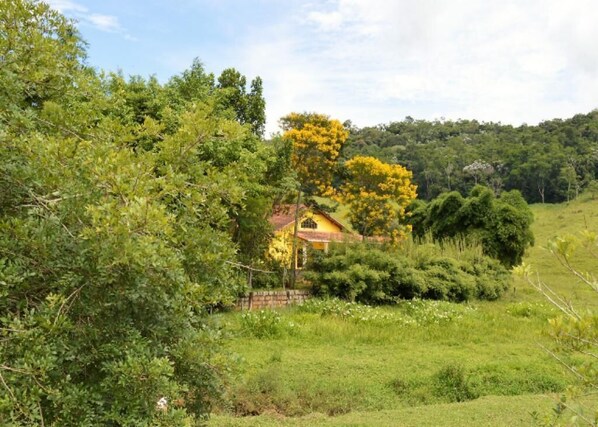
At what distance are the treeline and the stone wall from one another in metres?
26.0

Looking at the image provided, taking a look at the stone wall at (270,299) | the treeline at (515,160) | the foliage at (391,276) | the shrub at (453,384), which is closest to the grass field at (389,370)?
the shrub at (453,384)

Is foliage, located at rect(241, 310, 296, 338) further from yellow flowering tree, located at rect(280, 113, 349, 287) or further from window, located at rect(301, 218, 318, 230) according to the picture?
window, located at rect(301, 218, 318, 230)

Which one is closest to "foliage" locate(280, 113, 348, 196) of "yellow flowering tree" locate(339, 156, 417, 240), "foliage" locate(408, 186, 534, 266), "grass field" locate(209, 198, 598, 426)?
"yellow flowering tree" locate(339, 156, 417, 240)

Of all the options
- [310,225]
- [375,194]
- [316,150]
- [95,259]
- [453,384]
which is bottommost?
[453,384]

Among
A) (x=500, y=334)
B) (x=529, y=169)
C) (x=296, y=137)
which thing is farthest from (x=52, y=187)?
(x=529, y=169)

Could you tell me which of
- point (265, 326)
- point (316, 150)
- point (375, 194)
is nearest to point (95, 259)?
point (265, 326)

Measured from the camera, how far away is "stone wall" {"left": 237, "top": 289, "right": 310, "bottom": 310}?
14719 millimetres

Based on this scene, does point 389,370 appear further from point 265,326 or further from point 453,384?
point 265,326

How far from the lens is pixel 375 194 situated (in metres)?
20.7

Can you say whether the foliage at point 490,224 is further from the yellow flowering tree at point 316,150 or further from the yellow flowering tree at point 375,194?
the yellow flowering tree at point 316,150

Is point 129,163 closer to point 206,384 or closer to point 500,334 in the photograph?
point 206,384

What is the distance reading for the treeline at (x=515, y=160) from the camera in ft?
151

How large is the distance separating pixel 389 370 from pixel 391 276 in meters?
8.15

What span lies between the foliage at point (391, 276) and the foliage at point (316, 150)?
2.33 meters
